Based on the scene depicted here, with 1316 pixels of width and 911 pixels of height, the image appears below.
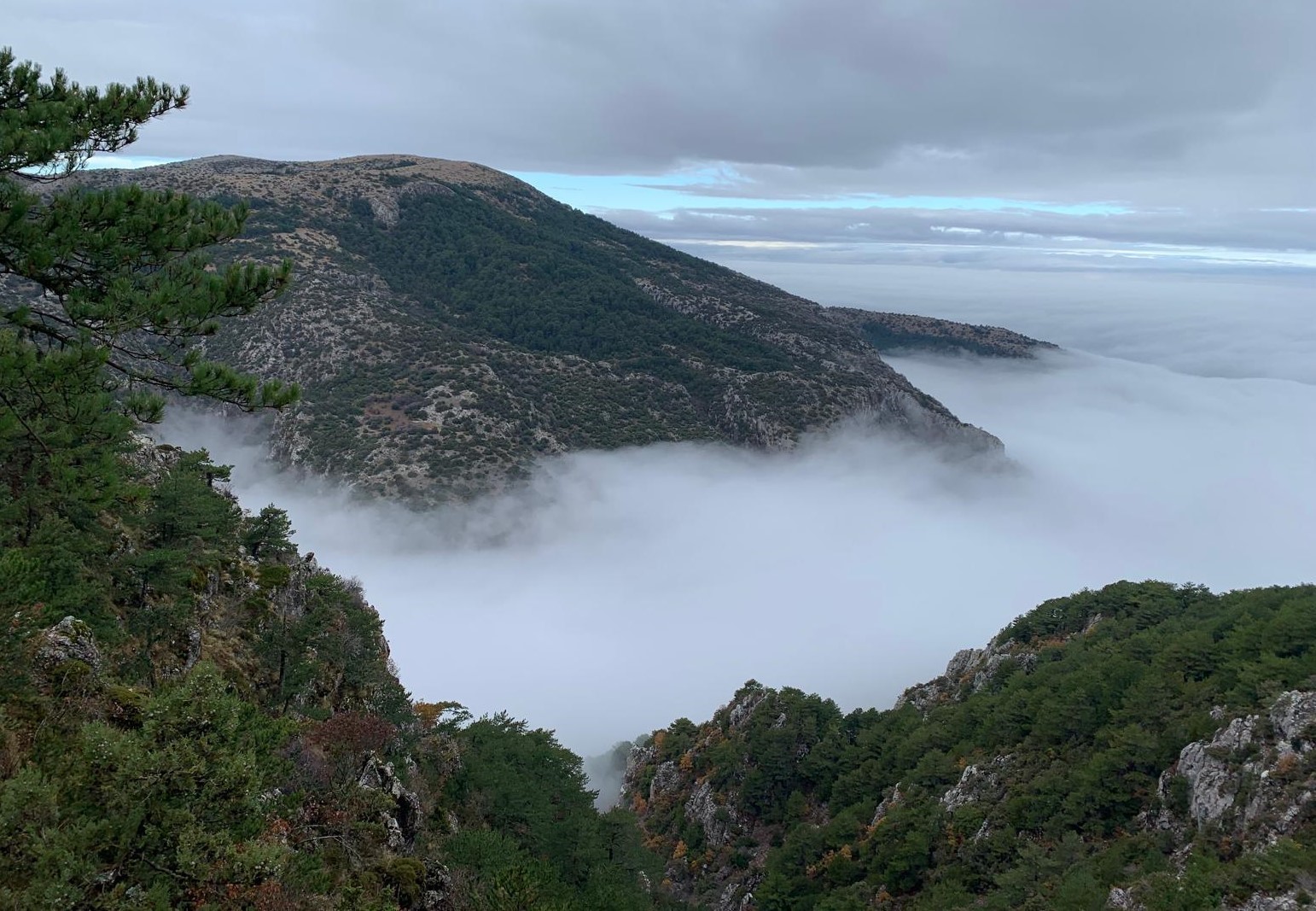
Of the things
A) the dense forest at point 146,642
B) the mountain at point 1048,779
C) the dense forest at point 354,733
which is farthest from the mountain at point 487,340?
the dense forest at point 146,642

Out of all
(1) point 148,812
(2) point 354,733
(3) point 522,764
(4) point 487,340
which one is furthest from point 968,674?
(4) point 487,340

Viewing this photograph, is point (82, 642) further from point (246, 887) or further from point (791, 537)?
point (791, 537)

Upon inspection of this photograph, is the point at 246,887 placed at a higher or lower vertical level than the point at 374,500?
higher

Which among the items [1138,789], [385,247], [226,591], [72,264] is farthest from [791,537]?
[72,264]

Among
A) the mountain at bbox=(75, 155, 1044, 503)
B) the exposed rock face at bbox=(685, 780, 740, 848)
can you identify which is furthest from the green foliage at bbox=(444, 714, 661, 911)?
the mountain at bbox=(75, 155, 1044, 503)

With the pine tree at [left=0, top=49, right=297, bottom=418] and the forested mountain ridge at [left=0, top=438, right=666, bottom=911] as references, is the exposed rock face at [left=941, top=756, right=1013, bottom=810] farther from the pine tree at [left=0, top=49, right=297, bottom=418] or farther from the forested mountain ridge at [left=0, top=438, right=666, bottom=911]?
the pine tree at [left=0, top=49, right=297, bottom=418]

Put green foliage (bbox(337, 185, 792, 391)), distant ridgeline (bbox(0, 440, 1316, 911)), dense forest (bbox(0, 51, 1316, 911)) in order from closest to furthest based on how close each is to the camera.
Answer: distant ridgeline (bbox(0, 440, 1316, 911)) < dense forest (bbox(0, 51, 1316, 911)) < green foliage (bbox(337, 185, 792, 391))
